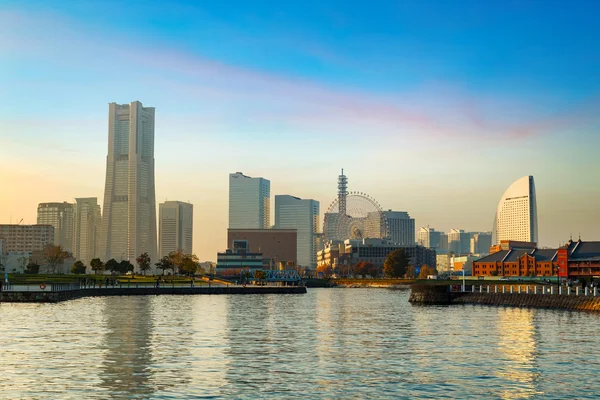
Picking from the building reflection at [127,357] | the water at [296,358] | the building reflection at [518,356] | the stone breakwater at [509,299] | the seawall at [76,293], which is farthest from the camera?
the seawall at [76,293]

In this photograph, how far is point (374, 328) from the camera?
285 ft

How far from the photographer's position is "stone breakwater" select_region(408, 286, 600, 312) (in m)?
122

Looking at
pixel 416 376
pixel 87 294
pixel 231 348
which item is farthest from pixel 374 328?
pixel 87 294

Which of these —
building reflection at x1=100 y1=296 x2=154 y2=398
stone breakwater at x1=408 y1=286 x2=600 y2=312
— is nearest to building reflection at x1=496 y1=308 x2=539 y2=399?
building reflection at x1=100 y1=296 x2=154 y2=398

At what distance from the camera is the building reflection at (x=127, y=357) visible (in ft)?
147

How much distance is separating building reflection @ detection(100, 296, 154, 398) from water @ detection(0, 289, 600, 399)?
87 mm

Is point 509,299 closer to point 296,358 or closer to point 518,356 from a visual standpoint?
point 518,356

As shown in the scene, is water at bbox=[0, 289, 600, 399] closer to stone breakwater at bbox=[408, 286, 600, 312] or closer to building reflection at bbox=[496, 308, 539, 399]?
building reflection at bbox=[496, 308, 539, 399]

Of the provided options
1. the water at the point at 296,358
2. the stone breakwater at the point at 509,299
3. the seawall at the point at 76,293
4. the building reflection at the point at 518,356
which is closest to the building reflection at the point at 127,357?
the water at the point at 296,358

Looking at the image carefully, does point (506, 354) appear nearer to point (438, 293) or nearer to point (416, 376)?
point (416, 376)

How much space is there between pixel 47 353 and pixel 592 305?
88.0m

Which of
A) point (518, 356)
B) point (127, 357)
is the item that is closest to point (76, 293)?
point (127, 357)

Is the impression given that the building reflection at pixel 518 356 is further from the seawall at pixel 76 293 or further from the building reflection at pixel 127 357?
the seawall at pixel 76 293

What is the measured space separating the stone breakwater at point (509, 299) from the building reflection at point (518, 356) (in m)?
25.7
